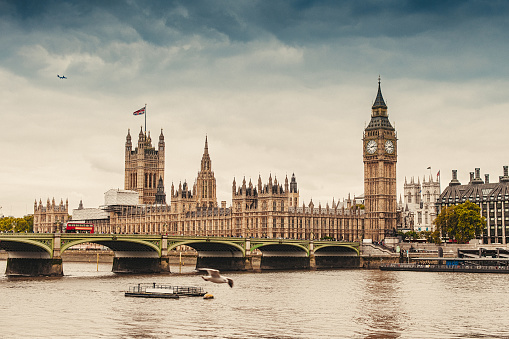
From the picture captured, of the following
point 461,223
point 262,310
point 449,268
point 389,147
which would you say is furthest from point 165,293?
point 389,147

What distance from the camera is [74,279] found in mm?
84438

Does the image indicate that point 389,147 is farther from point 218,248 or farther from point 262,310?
point 262,310

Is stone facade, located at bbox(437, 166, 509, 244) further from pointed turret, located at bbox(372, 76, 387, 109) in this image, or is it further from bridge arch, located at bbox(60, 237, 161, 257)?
bridge arch, located at bbox(60, 237, 161, 257)

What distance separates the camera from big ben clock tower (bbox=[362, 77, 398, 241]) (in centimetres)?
16038

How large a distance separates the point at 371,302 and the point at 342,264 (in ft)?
207

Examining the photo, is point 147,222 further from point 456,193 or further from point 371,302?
point 371,302

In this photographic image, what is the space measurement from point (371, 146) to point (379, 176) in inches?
259

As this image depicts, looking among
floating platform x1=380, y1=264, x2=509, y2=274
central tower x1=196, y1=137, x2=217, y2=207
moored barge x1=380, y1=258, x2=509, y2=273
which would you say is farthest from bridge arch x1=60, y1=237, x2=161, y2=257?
central tower x1=196, y1=137, x2=217, y2=207

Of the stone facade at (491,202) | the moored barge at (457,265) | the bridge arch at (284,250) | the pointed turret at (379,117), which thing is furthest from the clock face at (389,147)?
the bridge arch at (284,250)

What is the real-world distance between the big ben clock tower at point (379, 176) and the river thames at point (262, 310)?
77.2m

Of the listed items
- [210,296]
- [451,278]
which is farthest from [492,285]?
[210,296]

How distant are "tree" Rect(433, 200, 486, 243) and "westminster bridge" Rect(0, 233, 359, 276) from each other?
57.6 feet

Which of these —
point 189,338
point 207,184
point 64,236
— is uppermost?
point 207,184

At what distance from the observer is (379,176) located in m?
160
